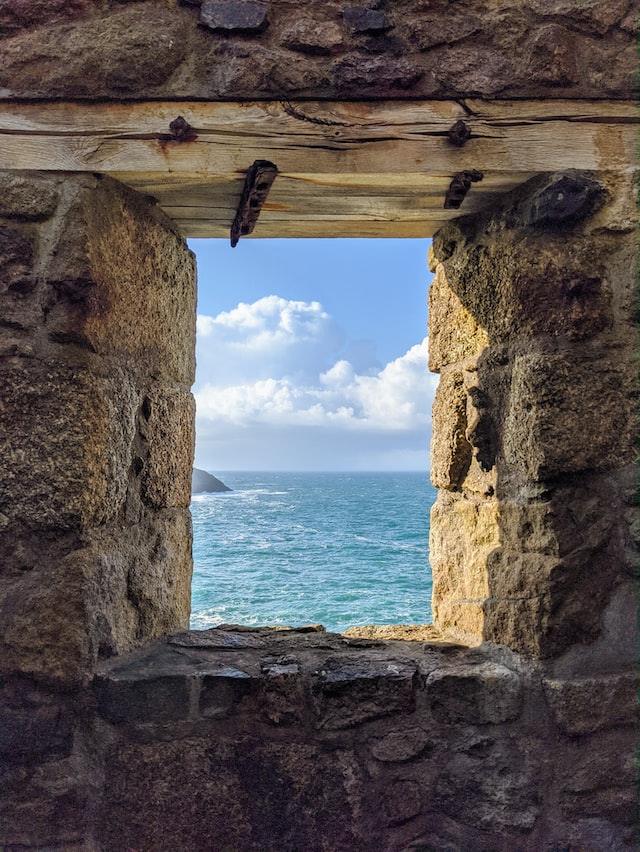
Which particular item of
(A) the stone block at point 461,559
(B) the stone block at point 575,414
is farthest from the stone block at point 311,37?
(A) the stone block at point 461,559

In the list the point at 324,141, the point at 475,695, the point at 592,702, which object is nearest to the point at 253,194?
the point at 324,141

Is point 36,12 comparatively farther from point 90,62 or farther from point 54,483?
point 54,483

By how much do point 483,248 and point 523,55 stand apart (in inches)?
19.2

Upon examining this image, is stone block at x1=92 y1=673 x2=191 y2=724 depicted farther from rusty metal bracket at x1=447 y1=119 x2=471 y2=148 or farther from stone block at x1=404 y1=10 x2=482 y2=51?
stone block at x1=404 y1=10 x2=482 y2=51

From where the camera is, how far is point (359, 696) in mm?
1721

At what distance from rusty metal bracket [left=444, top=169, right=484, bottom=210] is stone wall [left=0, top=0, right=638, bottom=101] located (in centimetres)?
20

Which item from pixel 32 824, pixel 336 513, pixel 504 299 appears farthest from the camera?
pixel 336 513

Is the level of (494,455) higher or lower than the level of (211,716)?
higher

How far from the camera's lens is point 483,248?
6.24 ft

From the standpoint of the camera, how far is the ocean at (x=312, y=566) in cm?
1598

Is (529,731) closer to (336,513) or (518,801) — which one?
(518,801)

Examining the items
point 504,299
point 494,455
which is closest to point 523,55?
point 504,299

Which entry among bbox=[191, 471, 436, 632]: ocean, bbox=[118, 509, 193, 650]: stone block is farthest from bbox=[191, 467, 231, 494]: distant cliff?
bbox=[118, 509, 193, 650]: stone block

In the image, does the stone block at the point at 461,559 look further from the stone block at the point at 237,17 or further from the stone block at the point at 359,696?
the stone block at the point at 237,17
